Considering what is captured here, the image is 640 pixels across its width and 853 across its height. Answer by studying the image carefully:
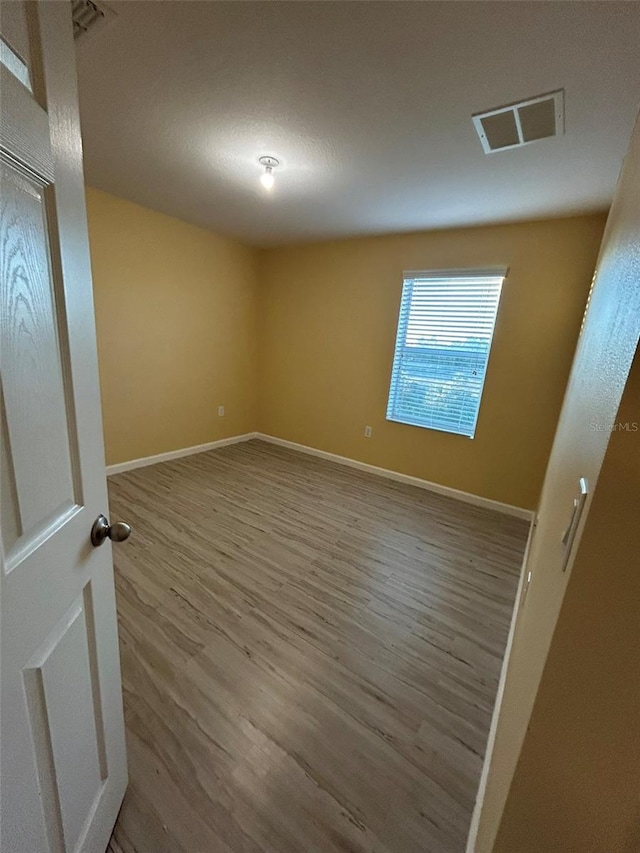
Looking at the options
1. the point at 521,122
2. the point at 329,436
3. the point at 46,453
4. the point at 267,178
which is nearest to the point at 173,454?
the point at 329,436

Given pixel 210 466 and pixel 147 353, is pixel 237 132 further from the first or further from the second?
pixel 210 466

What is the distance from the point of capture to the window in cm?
298

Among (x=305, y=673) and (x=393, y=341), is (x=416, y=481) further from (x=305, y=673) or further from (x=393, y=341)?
(x=305, y=673)

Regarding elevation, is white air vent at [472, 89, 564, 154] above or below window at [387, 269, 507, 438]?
above

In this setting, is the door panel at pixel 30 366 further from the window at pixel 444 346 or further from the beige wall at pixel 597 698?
the window at pixel 444 346

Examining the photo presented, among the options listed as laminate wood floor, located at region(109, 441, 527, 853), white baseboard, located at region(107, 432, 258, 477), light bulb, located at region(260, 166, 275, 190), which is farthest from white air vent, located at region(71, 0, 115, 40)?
white baseboard, located at region(107, 432, 258, 477)

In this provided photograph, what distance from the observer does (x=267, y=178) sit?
7.11 ft

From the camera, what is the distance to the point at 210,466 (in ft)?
12.2

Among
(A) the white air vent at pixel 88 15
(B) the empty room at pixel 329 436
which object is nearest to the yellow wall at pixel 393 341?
(B) the empty room at pixel 329 436

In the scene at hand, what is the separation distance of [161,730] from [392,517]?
2.09 metres

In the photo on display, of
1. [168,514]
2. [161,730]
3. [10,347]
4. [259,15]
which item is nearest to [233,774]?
[161,730]

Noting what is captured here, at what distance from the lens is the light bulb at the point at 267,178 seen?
211cm

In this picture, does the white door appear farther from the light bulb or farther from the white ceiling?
the light bulb

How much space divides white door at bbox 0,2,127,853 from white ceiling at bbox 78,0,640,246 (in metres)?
0.93
